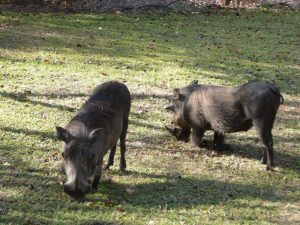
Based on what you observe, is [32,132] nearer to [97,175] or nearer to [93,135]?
[97,175]

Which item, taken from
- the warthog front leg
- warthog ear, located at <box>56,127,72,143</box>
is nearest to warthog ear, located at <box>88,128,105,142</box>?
warthog ear, located at <box>56,127,72,143</box>

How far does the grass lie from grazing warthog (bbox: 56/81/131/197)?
0.44 metres

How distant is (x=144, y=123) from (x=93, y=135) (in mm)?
3390

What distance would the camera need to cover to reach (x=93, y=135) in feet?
18.1

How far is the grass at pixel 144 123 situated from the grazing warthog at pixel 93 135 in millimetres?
435

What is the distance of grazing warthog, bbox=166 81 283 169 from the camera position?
7.17m

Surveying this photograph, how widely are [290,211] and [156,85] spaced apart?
553 centimetres

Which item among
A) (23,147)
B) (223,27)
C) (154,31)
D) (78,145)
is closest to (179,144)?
(23,147)

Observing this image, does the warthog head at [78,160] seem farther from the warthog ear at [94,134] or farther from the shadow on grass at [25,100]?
the shadow on grass at [25,100]

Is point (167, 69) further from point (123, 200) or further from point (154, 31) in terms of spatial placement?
point (123, 200)

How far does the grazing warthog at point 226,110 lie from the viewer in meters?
7.17

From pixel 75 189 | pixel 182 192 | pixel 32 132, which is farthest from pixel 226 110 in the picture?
pixel 75 189

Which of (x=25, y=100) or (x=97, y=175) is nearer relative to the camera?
(x=97, y=175)

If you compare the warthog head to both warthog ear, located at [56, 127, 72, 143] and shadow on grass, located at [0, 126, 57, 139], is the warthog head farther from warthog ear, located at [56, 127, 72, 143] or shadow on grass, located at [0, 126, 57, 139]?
shadow on grass, located at [0, 126, 57, 139]
